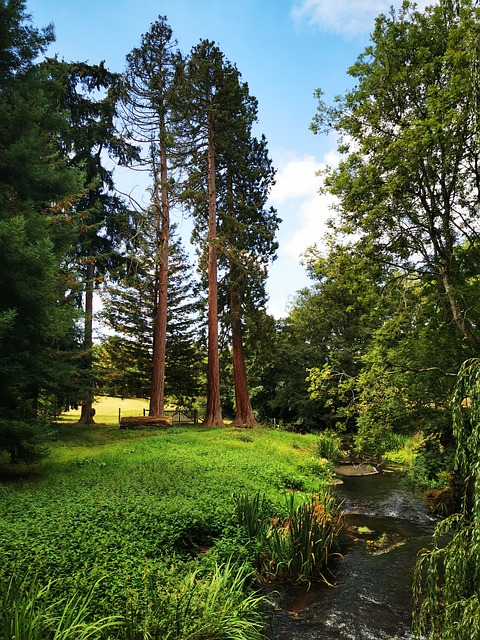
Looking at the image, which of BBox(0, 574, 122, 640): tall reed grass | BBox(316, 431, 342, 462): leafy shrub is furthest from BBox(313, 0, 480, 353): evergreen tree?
BBox(316, 431, 342, 462): leafy shrub

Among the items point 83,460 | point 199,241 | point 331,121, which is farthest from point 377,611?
point 199,241

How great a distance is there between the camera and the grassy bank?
4.08m

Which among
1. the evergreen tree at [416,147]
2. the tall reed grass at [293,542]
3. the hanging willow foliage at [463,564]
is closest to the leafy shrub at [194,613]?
the tall reed grass at [293,542]

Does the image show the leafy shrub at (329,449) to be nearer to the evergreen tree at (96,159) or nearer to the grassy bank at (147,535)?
the grassy bank at (147,535)

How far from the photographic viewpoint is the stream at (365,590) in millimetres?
4766

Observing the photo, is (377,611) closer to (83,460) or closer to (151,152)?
(83,460)

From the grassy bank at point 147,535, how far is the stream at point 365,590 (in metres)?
0.53

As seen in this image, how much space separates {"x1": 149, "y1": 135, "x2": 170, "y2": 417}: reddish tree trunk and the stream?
11.5 metres

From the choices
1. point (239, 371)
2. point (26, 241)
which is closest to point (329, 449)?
point (239, 371)

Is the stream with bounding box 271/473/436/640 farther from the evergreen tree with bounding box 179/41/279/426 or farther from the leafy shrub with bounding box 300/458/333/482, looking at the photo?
the evergreen tree with bounding box 179/41/279/426

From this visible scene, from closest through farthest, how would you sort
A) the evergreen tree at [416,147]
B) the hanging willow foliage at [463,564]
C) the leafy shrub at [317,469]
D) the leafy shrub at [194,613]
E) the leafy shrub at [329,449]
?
1. the hanging willow foliage at [463,564]
2. the leafy shrub at [194,613]
3. the evergreen tree at [416,147]
4. the leafy shrub at [317,469]
5. the leafy shrub at [329,449]

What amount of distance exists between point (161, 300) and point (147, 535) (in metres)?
15.0

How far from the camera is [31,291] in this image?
9008 millimetres

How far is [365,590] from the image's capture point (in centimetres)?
571
